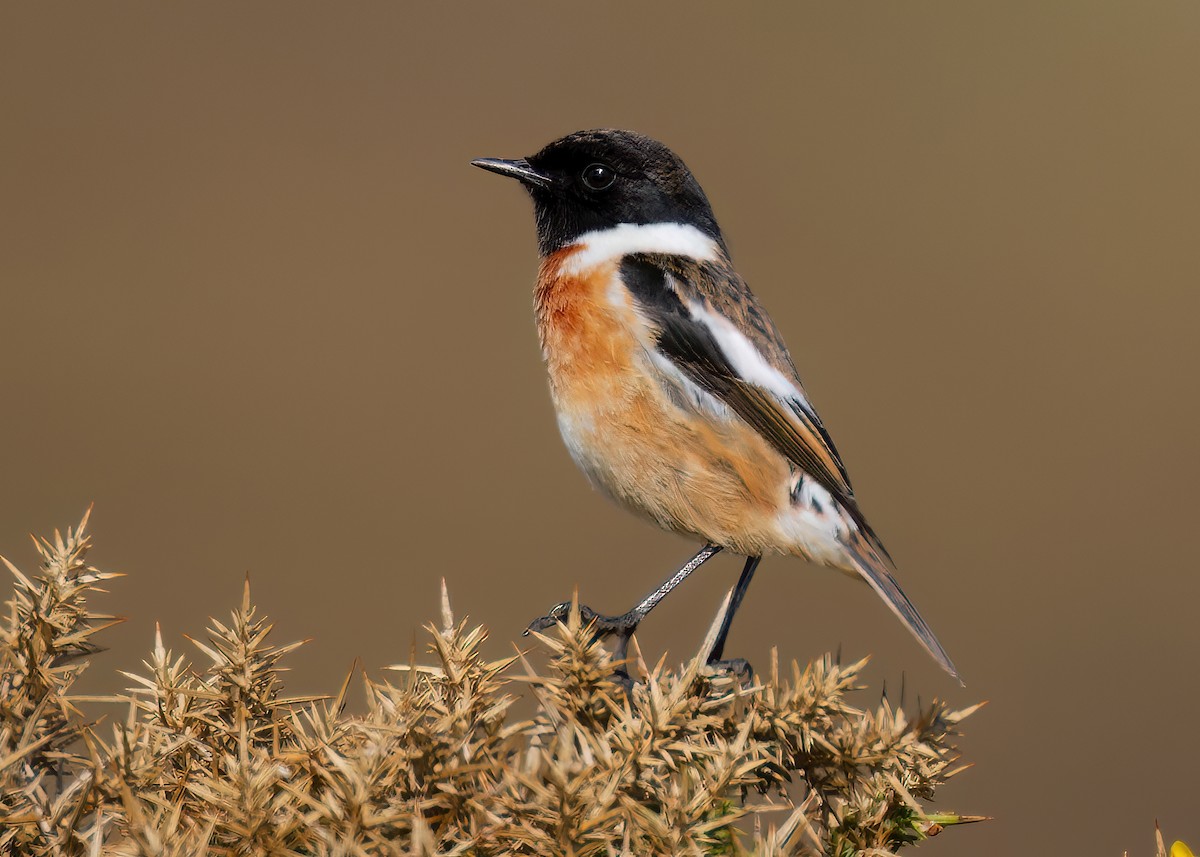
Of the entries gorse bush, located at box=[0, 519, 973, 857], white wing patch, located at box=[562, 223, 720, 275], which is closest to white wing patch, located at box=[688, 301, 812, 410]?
white wing patch, located at box=[562, 223, 720, 275]

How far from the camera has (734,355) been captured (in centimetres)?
273

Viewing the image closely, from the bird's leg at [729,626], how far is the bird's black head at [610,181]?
934mm

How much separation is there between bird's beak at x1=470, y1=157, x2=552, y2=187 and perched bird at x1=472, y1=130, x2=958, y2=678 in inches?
14.0

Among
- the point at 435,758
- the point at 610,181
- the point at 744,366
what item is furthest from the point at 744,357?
the point at 435,758

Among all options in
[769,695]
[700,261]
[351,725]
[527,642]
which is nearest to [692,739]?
[769,695]

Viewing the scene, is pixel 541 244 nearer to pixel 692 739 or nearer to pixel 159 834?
pixel 692 739

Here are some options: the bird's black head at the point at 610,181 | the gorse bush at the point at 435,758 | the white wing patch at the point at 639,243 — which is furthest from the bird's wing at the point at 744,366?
the gorse bush at the point at 435,758

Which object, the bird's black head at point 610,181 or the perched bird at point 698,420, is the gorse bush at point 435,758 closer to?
the perched bird at point 698,420

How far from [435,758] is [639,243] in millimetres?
2017

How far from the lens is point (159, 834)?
983 mm

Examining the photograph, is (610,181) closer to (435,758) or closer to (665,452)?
(665,452)

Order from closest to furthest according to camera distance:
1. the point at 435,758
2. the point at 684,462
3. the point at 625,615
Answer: the point at 435,758
the point at 625,615
the point at 684,462

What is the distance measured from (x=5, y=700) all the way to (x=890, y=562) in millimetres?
1968

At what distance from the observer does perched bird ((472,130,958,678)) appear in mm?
2670
